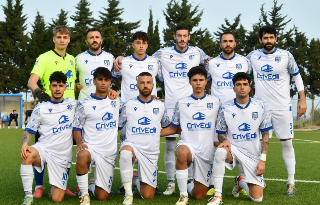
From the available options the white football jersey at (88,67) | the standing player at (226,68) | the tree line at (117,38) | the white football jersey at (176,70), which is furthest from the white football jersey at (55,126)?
the tree line at (117,38)

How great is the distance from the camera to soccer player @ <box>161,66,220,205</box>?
5.43 meters

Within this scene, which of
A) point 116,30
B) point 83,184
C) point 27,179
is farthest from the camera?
point 116,30

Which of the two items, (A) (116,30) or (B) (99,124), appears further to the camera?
(A) (116,30)

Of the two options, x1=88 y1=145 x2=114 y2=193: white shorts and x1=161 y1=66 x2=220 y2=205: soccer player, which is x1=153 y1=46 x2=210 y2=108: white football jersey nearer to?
A: x1=161 y1=66 x2=220 y2=205: soccer player

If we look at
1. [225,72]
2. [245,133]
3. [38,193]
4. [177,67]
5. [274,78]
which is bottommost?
[38,193]

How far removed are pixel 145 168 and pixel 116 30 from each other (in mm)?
40780

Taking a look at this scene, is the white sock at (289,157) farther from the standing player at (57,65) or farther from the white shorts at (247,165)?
the standing player at (57,65)

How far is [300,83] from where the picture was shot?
6.35 meters

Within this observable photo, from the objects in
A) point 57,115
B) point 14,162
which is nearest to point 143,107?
point 57,115

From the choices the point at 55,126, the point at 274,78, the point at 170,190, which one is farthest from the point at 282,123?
the point at 55,126

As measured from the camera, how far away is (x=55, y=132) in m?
5.29

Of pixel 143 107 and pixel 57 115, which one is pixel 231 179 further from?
pixel 57 115

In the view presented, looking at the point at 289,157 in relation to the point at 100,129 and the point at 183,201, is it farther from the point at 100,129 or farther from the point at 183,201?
the point at 100,129

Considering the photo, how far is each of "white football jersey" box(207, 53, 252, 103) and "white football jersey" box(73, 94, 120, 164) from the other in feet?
5.75
